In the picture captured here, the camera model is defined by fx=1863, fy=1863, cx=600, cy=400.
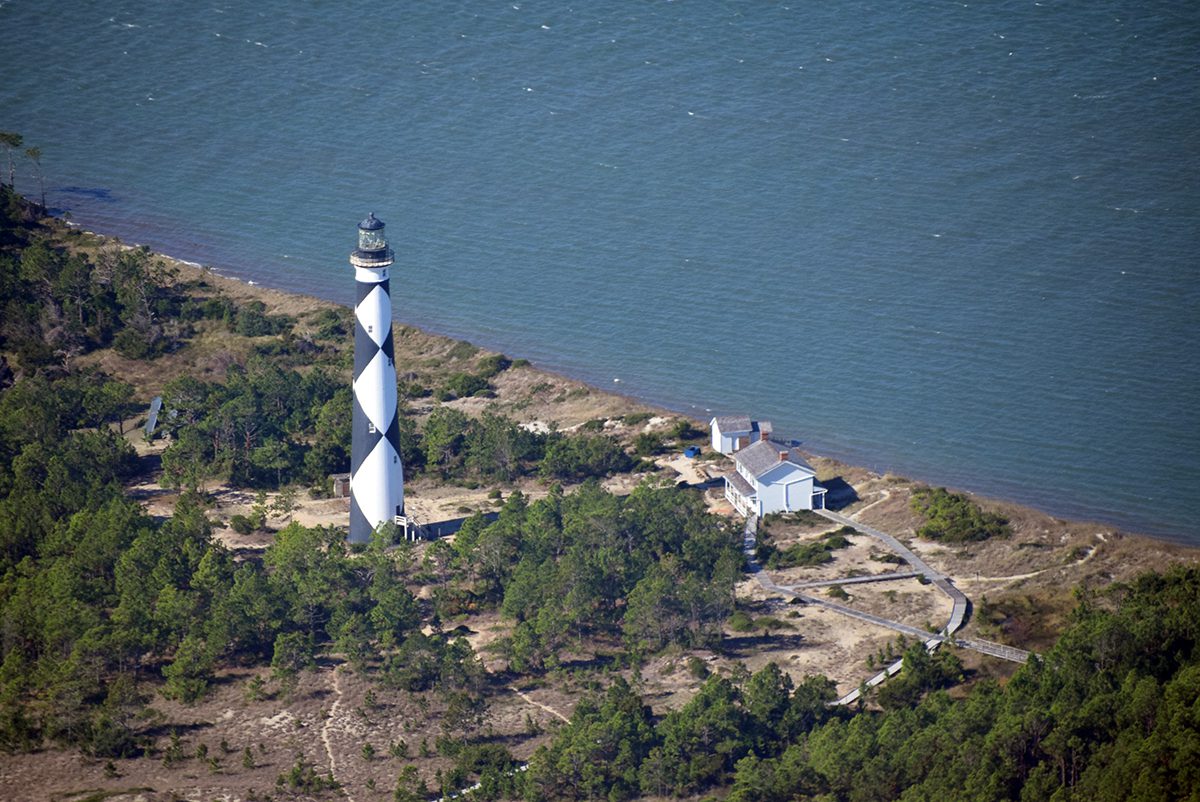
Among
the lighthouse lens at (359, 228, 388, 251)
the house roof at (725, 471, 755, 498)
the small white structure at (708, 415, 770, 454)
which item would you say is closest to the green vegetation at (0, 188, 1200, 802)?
the house roof at (725, 471, 755, 498)

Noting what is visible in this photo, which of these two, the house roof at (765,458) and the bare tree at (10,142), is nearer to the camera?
the house roof at (765,458)

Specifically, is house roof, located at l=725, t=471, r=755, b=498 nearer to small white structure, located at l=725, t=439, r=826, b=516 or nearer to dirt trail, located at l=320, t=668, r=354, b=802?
small white structure, located at l=725, t=439, r=826, b=516

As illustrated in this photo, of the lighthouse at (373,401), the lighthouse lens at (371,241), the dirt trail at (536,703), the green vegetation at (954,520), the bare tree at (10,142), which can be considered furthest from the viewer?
the bare tree at (10,142)

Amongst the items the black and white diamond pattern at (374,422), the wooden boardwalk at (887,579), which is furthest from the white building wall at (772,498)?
the black and white diamond pattern at (374,422)

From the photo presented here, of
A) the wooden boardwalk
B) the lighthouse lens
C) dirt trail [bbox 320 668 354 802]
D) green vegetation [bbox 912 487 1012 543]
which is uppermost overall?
the lighthouse lens

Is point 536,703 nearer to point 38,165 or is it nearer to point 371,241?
point 371,241

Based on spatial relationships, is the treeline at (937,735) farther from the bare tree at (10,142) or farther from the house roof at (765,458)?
the bare tree at (10,142)

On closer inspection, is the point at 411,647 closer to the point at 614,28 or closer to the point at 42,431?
the point at 42,431
